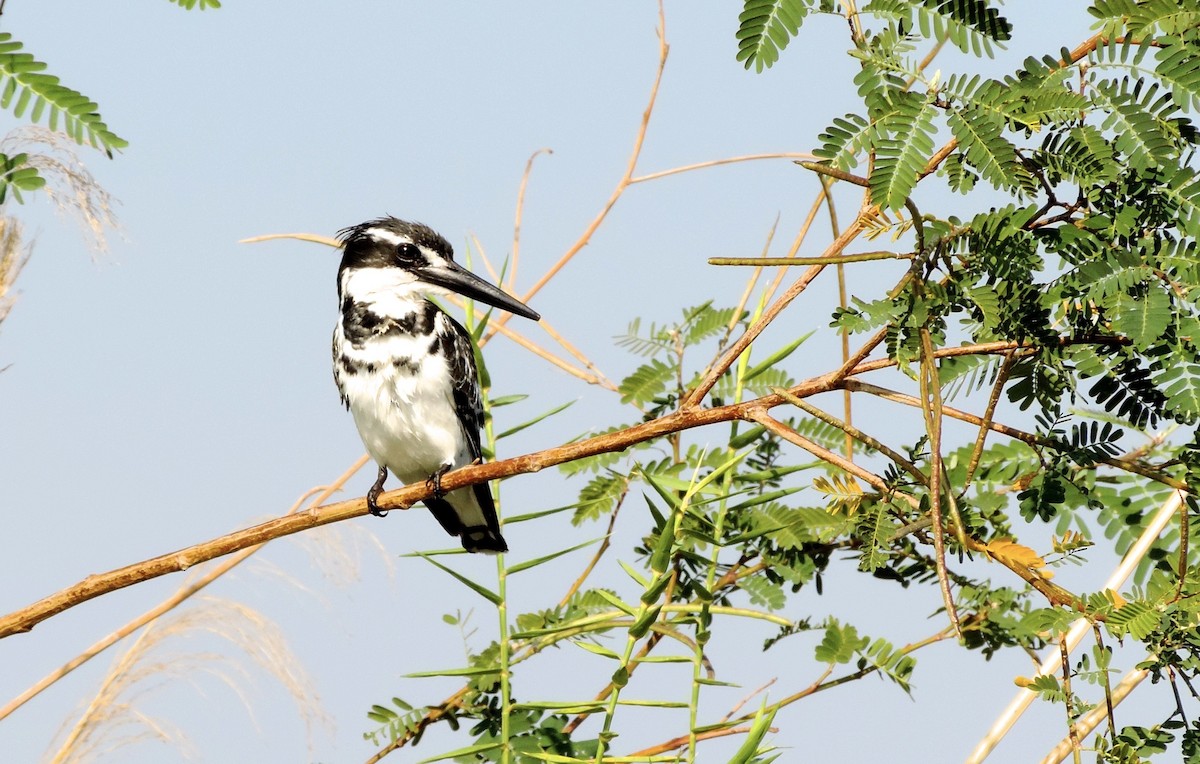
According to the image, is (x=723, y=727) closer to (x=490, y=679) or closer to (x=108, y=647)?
(x=490, y=679)

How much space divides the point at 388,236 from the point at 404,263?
197 mm

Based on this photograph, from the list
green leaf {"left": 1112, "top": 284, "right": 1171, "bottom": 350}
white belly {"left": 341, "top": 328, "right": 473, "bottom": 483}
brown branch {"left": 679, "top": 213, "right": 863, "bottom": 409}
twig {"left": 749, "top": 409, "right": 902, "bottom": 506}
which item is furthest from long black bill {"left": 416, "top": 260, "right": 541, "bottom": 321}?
green leaf {"left": 1112, "top": 284, "right": 1171, "bottom": 350}

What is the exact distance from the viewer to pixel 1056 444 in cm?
273

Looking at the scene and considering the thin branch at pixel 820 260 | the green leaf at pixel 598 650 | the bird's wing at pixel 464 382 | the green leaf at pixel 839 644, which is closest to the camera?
the thin branch at pixel 820 260

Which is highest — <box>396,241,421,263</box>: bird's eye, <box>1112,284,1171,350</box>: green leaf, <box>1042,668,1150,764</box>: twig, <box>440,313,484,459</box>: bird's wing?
<box>396,241,421,263</box>: bird's eye

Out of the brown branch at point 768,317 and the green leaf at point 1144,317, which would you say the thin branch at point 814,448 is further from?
the green leaf at point 1144,317

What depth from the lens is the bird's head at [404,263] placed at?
5.34 metres

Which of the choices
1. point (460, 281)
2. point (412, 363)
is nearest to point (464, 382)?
point (412, 363)

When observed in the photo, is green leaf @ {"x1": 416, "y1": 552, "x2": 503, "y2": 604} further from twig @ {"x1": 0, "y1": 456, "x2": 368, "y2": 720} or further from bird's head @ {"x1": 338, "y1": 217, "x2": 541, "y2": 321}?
bird's head @ {"x1": 338, "y1": 217, "x2": 541, "y2": 321}

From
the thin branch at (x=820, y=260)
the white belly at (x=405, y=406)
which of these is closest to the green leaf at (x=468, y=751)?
the thin branch at (x=820, y=260)

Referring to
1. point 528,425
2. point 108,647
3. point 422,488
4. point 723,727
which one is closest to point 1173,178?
point 723,727

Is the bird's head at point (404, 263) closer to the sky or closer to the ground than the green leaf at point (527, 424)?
closer to the sky

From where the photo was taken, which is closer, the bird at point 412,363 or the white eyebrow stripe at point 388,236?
the bird at point 412,363

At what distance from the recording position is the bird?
201 inches
